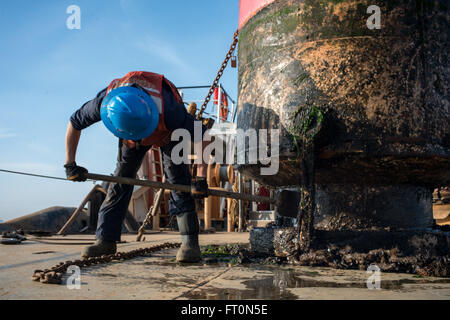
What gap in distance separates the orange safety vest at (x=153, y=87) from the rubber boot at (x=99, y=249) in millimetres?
900

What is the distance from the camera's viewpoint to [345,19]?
114 inches

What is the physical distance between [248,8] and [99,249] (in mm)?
2469

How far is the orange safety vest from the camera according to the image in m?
2.87

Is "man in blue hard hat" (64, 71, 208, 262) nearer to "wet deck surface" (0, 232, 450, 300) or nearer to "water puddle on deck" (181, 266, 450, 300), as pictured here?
"wet deck surface" (0, 232, 450, 300)

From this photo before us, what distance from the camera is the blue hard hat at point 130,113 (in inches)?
103

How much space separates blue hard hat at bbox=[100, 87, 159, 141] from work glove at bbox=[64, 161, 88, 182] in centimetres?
58

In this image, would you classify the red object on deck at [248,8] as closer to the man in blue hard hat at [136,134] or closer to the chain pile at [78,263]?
the man in blue hard hat at [136,134]

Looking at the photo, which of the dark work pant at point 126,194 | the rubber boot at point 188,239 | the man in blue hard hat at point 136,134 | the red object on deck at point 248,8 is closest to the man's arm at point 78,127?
the man in blue hard hat at point 136,134

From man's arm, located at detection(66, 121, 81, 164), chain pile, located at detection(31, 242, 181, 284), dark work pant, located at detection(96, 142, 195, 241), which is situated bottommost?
chain pile, located at detection(31, 242, 181, 284)

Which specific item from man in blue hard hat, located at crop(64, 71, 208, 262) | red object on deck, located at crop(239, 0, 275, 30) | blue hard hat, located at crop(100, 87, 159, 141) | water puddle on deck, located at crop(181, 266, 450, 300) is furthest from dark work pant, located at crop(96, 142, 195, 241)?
red object on deck, located at crop(239, 0, 275, 30)

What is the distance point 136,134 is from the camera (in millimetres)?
2754

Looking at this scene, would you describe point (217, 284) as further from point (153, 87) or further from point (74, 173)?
point (74, 173)

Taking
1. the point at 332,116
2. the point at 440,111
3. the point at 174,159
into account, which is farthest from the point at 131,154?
the point at 440,111
